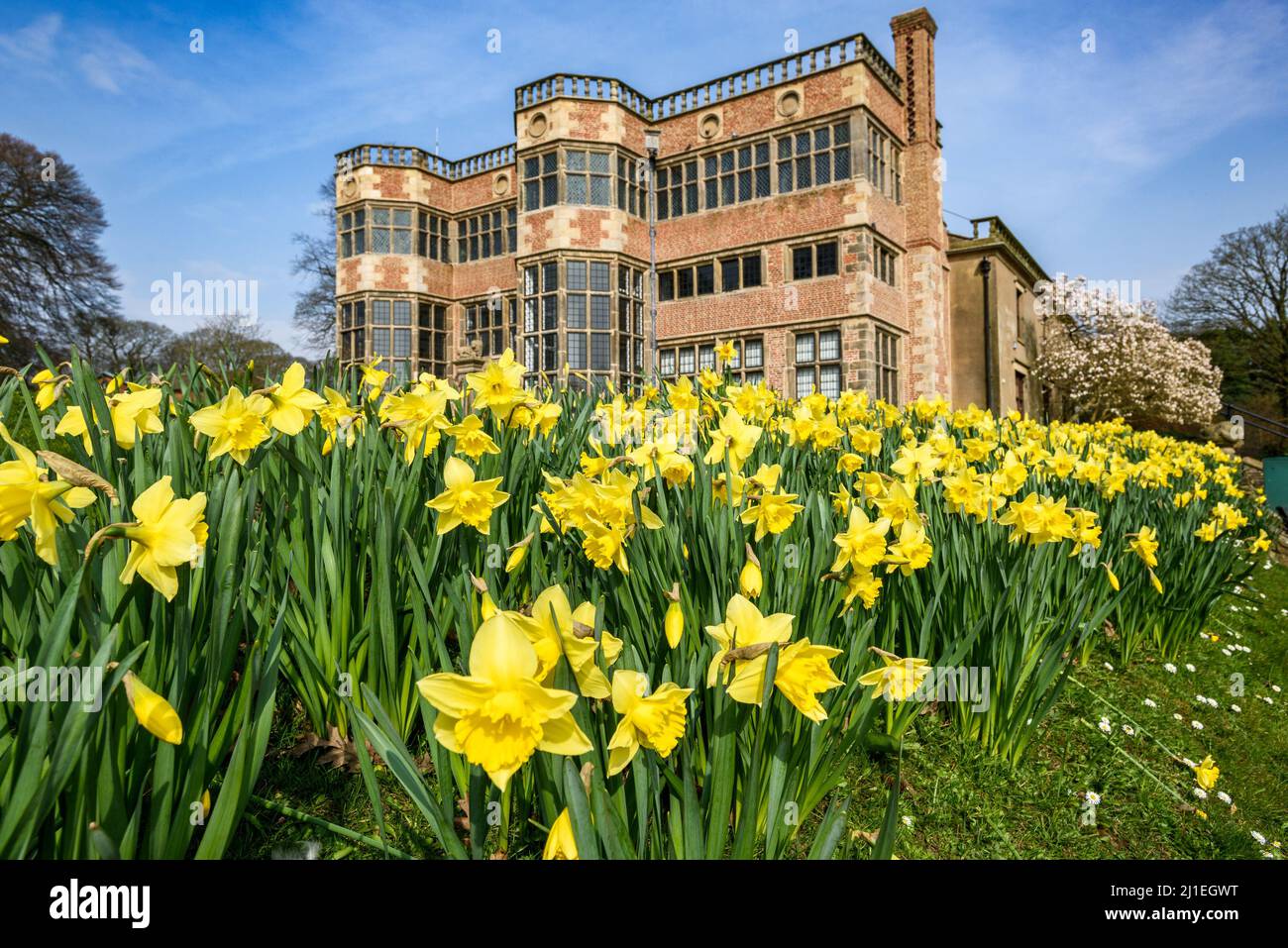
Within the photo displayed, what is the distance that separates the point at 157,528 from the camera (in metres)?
0.98

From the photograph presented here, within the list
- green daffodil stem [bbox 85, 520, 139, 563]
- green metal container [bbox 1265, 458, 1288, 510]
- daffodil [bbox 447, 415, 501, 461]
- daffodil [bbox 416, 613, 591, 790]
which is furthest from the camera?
green metal container [bbox 1265, 458, 1288, 510]

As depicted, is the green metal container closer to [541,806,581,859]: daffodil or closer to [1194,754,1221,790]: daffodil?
[1194,754,1221,790]: daffodil

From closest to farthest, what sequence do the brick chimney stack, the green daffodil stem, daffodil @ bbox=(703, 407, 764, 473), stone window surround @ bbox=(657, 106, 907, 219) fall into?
the green daffodil stem, daffodil @ bbox=(703, 407, 764, 473), stone window surround @ bbox=(657, 106, 907, 219), the brick chimney stack

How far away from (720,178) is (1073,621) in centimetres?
1609

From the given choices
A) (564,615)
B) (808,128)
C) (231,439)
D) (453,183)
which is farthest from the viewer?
(453,183)

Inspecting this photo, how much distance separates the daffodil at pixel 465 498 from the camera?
4.82ft

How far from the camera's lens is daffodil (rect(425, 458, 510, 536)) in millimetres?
1470

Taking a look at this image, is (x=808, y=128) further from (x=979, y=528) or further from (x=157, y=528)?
(x=157, y=528)

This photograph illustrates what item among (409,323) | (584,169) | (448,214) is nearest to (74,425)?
(584,169)

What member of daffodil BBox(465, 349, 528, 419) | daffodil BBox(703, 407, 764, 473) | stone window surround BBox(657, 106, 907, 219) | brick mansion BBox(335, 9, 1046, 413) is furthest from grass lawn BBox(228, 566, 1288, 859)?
stone window surround BBox(657, 106, 907, 219)

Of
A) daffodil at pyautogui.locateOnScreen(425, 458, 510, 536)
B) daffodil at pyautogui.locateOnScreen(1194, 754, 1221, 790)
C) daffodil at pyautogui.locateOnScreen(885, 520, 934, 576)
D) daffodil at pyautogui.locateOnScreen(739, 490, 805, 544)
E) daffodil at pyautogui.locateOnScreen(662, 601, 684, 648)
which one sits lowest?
daffodil at pyautogui.locateOnScreen(1194, 754, 1221, 790)

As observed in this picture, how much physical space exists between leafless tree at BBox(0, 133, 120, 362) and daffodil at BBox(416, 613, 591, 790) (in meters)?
23.8

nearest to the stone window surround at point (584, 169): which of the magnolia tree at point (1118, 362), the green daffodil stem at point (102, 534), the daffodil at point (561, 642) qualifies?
the magnolia tree at point (1118, 362)
